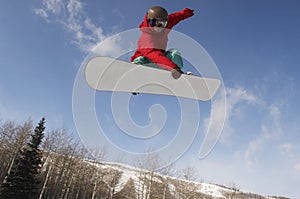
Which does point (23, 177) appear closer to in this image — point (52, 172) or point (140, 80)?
point (52, 172)

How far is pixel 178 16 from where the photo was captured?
490 cm

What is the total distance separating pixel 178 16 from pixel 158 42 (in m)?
0.76

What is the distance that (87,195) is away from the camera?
3388 centimetres

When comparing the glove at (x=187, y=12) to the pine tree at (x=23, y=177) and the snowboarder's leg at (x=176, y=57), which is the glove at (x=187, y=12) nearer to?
the snowboarder's leg at (x=176, y=57)

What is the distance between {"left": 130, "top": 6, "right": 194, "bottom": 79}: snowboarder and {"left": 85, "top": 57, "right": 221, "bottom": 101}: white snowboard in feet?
1.00

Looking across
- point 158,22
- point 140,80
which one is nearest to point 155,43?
point 158,22

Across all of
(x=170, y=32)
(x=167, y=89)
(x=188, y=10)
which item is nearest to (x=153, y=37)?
(x=170, y=32)

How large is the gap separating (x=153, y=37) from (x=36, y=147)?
68.6 feet

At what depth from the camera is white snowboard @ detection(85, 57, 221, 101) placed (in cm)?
515

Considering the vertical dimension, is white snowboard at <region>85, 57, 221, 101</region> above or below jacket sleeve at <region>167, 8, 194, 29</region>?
below

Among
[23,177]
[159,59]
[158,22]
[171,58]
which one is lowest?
[23,177]

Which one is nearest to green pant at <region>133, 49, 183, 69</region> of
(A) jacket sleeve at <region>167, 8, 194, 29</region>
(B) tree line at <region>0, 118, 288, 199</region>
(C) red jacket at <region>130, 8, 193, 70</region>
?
(C) red jacket at <region>130, 8, 193, 70</region>

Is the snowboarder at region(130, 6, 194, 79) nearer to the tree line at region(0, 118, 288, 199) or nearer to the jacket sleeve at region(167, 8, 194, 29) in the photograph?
the jacket sleeve at region(167, 8, 194, 29)

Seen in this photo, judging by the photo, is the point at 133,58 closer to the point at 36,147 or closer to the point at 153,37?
the point at 153,37
